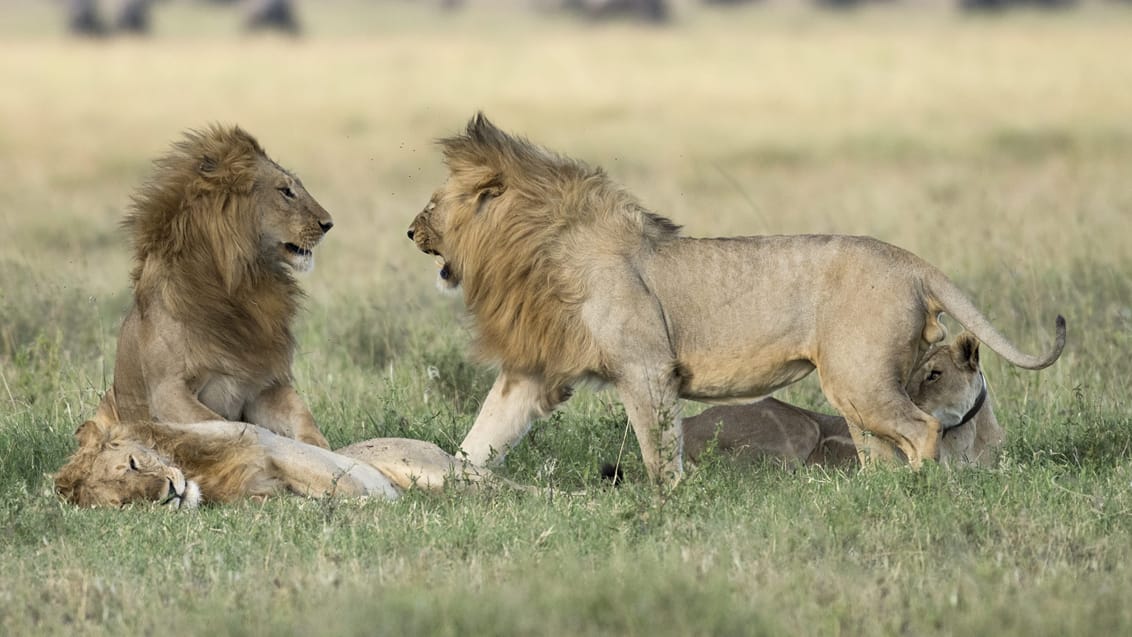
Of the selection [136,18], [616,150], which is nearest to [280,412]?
[616,150]

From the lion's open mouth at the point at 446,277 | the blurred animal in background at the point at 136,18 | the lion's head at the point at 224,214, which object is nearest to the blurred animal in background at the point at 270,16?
the blurred animal in background at the point at 136,18

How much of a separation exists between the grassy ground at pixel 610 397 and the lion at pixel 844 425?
0.20m

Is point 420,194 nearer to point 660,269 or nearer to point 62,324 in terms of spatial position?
point 62,324

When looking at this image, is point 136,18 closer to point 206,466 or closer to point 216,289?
point 216,289

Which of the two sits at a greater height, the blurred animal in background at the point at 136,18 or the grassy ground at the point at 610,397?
the grassy ground at the point at 610,397

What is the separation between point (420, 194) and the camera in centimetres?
1563

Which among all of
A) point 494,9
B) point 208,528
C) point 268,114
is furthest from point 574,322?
point 494,9

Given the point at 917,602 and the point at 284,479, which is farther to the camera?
the point at 284,479

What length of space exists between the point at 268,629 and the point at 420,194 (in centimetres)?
1174

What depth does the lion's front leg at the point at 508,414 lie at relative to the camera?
604 cm

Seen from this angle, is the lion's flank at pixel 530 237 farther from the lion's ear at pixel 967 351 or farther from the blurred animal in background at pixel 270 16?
the blurred animal in background at pixel 270 16

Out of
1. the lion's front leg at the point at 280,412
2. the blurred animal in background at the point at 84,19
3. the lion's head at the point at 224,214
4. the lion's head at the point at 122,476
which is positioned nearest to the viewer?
the lion's head at the point at 122,476

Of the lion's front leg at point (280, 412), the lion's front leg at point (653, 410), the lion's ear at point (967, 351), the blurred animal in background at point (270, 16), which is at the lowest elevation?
the blurred animal in background at point (270, 16)

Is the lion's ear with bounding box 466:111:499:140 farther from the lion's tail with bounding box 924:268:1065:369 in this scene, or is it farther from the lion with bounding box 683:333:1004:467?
the lion's tail with bounding box 924:268:1065:369
